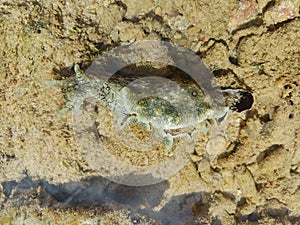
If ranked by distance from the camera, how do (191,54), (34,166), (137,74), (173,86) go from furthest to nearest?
1. (34,166)
2. (191,54)
3. (137,74)
4. (173,86)

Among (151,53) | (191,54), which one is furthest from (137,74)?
(191,54)

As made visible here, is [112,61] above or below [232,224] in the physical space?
above

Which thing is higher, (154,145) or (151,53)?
(151,53)

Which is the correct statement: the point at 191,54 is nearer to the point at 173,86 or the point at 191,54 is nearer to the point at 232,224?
the point at 173,86

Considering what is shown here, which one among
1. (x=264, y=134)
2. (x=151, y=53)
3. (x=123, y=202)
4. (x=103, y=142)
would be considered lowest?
(x=123, y=202)

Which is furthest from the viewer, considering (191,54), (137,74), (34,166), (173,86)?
(34,166)

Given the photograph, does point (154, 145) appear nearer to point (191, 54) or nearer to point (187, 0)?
point (191, 54)

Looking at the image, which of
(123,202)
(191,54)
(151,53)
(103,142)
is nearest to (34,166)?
(103,142)

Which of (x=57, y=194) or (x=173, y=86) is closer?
(x=173, y=86)

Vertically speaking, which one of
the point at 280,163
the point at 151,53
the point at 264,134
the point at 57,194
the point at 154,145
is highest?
the point at 151,53
